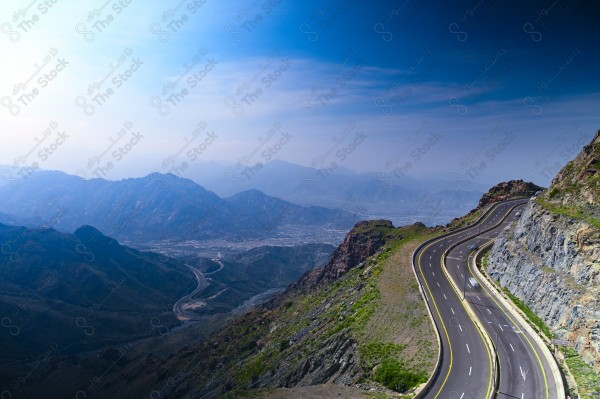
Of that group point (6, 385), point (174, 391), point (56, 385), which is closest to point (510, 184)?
point (174, 391)

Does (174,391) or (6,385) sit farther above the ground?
(174,391)

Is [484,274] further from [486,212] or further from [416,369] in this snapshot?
[486,212]

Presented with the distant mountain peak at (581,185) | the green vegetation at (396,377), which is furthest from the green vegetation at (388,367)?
the distant mountain peak at (581,185)

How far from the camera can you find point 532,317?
44.9 meters

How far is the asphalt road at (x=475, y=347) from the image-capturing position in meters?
31.9

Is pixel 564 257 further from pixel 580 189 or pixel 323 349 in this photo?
pixel 323 349

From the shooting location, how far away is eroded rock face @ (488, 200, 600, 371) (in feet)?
117

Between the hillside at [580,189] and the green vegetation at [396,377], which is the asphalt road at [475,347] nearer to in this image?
the green vegetation at [396,377]

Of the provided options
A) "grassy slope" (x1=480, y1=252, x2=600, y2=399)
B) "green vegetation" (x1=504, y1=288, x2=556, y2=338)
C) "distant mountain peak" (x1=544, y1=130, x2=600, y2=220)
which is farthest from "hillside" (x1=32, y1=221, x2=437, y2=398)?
"distant mountain peak" (x1=544, y1=130, x2=600, y2=220)

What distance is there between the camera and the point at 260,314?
113m

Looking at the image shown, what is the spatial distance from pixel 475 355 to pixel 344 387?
14.3m

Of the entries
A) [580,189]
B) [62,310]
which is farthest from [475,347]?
[62,310]

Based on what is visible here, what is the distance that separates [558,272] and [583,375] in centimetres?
1599

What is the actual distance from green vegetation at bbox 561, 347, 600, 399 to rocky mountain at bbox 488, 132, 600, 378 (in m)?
0.67
